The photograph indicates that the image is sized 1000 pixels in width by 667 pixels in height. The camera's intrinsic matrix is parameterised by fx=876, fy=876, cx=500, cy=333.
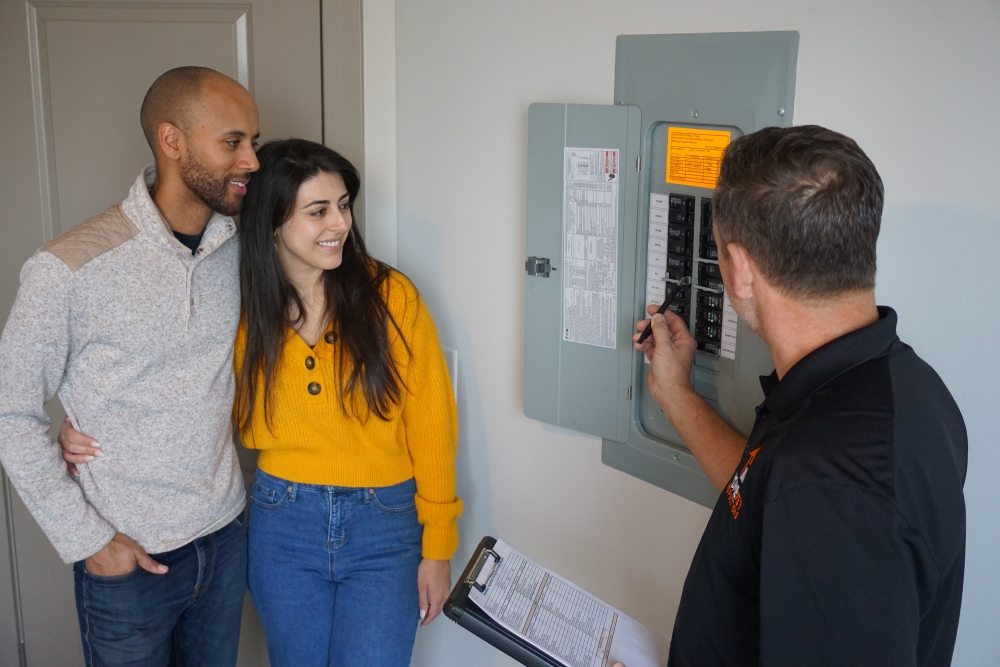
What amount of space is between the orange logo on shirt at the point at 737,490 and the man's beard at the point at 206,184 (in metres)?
1.08

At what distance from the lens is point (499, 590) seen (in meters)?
1.39

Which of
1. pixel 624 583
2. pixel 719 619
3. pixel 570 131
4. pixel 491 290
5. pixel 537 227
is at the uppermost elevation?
pixel 570 131

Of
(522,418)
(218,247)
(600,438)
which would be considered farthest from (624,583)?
(218,247)

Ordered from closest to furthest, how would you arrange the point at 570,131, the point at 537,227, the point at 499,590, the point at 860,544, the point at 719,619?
the point at 860,544 → the point at 719,619 → the point at 499,590 → the point at 570,131 → the point at 537,227

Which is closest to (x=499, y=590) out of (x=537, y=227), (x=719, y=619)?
(x=719, y=619)

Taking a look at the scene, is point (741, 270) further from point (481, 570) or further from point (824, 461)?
point (481, 570)

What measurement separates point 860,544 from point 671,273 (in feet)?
2.36

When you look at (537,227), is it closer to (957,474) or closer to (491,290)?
(491,290)

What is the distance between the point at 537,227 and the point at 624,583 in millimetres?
757

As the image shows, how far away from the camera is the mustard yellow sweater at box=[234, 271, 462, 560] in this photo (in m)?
1.79

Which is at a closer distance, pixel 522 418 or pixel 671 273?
pixel 671 273

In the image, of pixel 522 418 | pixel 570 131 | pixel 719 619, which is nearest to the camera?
pixel 719 619

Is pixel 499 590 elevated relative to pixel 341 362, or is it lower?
lower

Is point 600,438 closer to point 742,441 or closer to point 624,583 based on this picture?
point 624,583
